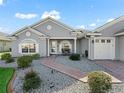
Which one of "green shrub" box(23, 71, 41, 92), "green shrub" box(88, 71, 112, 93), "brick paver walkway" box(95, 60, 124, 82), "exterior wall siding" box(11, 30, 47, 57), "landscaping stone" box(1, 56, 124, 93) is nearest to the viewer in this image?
"green shrub" box(88, 71, 112, 93)

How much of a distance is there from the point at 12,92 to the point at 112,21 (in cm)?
1665

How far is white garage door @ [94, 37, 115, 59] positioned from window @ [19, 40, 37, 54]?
29.9 ft

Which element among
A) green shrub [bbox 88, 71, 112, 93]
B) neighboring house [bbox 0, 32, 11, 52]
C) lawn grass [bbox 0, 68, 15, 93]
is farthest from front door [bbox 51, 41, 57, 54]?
green shrub [bbox 88, 71, 112, 93]

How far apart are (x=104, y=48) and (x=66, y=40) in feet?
31.0

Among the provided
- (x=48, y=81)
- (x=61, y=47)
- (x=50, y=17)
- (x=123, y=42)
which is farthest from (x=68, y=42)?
(x=48, y=81)

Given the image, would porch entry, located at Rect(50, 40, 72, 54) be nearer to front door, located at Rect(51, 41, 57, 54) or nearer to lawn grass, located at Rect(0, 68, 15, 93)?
front door, located at Rect(51, 41, 57, 54)

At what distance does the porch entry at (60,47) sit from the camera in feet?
109

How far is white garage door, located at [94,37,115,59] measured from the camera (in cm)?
2502

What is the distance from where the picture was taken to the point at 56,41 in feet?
110

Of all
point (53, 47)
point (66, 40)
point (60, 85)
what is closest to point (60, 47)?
point (53, 47)

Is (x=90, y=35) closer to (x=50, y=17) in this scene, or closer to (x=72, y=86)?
(x=50, y=17)

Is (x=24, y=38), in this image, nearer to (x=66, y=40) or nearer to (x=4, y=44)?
(x=66, y=40)

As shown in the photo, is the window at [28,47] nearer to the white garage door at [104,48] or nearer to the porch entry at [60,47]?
the porch entry at [60,47]

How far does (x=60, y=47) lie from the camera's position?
33625mm
